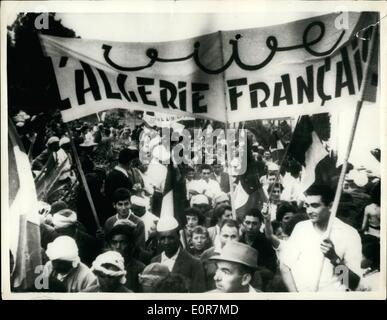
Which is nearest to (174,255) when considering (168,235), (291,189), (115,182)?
(168,235)

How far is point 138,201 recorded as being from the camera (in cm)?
153

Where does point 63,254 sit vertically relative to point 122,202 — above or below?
below

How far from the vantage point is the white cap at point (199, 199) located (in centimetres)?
153

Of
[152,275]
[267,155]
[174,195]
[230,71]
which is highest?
[230,71]

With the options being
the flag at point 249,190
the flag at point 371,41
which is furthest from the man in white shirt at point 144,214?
the flag at point 371,41

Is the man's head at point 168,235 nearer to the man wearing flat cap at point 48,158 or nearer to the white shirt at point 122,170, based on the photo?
the white shirt at point 122,170

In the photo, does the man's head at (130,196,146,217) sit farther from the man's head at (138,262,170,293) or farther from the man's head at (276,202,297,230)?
the man's head at (276,202,297,230)

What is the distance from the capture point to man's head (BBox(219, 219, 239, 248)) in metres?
1.53

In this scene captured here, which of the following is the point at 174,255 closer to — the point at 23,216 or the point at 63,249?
the point at 63,249

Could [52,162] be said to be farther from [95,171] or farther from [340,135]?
[340,135]

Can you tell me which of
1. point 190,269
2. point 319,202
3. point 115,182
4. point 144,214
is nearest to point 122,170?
point 115,182

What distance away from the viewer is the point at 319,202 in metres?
1.53

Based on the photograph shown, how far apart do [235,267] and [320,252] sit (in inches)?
9.7

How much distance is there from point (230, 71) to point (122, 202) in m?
0.48
